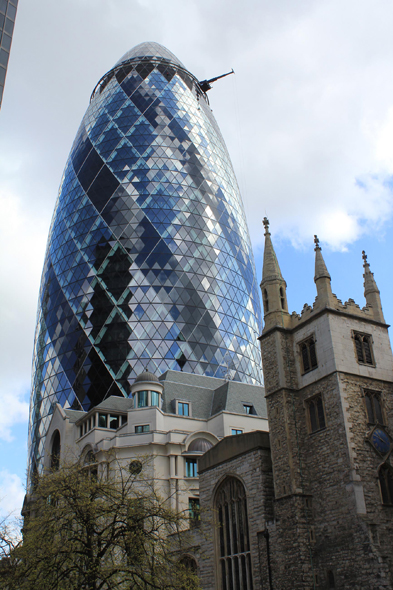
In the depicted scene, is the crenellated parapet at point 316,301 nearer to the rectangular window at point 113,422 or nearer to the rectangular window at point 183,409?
the rectangular window at point 183,409

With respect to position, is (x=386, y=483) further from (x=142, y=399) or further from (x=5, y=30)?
(x=5, y=30)

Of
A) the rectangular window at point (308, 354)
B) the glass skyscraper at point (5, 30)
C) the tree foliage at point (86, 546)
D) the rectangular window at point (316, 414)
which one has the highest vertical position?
the glass skyscraper at point (5, 30)

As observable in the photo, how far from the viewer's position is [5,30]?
102 ft

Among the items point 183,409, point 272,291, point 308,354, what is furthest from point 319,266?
point 183,409

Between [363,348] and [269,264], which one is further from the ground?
[269,264]

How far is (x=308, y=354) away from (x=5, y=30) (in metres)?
22.8

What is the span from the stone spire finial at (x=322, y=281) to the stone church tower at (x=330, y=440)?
0.18 ft

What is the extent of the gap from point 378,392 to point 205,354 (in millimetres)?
31146

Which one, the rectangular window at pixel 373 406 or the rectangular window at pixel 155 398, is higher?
the rectangular window at pixel 155 398

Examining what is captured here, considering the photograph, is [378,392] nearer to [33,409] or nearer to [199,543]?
[199,543]

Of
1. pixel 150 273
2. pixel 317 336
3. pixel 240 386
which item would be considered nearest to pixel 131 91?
pixel 150 273

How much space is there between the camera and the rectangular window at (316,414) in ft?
81.0

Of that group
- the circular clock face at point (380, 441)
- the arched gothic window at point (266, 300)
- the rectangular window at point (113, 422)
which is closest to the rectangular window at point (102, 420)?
the rectangular window at point (113, 422)

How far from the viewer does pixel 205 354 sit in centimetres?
5575
